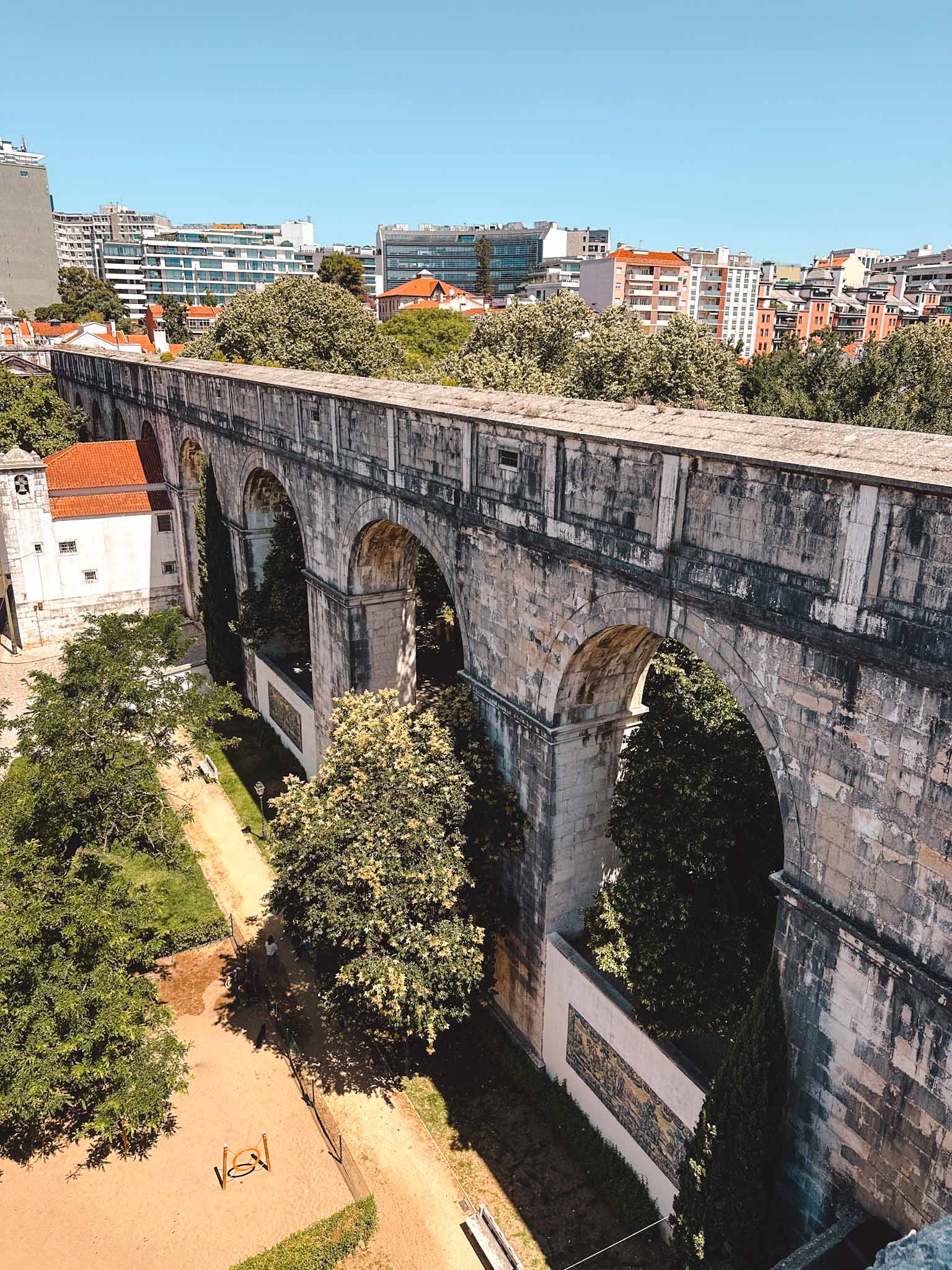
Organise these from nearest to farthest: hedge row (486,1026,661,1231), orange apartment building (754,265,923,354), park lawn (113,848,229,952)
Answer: hedge row (486,1026,661,1231)
park lawn (113,848,229,952)
orange apartment building (754,265,923,354)

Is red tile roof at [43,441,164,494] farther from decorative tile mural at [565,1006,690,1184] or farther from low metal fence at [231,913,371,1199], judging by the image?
decorative tile mural at [565,1006,690,1184]

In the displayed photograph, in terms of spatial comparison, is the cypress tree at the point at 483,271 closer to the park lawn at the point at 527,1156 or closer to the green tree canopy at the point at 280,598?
the green tree canopy at the point at 280,598

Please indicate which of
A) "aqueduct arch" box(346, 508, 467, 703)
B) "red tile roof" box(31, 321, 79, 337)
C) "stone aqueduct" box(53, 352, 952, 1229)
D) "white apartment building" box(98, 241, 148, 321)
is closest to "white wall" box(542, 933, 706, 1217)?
"stone aqueduct" box(53, 352, 952, 1229)

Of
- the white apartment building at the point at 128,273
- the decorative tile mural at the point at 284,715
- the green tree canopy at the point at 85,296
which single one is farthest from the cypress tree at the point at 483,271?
the decorative tile mural at the point at 284,715

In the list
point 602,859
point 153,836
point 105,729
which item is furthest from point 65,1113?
point 602,859

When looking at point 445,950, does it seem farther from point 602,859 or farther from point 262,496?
point 262,496

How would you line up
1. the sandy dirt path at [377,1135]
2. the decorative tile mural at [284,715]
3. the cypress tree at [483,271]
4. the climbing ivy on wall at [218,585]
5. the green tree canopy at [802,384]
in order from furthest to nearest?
the cypress tree at [483,271]
the green tree canopy at [802,384]
the climbing ivy on wall at [218,585]
the decorative tile mural at [284,715]
the sandy dirt path at [377,1135]
